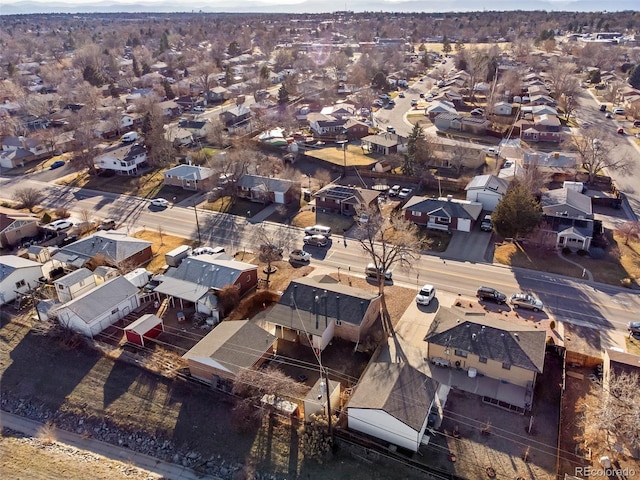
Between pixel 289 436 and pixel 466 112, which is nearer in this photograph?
pixel 289 436

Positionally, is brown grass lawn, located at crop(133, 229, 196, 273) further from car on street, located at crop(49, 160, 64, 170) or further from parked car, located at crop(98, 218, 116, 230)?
car on street, located at crop(49, 160, 64, 170)

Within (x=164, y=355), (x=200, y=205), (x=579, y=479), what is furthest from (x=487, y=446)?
(x=200, y=205)

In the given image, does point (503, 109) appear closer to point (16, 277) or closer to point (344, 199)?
point (344, 199)

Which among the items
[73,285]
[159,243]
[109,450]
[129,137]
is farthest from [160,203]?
[109,450]

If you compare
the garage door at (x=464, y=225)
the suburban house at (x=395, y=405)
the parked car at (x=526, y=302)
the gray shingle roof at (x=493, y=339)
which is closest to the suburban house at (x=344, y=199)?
the garage door at (x=464, y=225)

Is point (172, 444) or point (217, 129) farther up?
point (217, 129)

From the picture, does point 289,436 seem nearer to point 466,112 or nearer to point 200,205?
point 200,205
